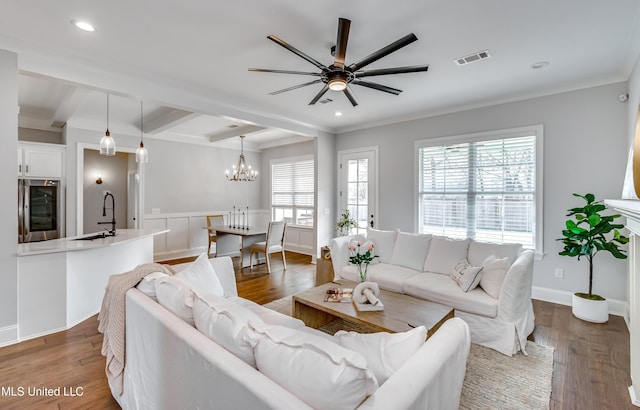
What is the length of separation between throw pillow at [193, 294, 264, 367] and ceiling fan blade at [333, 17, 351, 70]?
1.86m

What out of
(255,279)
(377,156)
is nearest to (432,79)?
(377,156)

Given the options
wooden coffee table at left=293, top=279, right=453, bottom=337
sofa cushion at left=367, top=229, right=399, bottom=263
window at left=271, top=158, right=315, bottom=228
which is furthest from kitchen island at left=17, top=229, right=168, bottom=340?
window at left=271, top=158, right=315, bottom=228

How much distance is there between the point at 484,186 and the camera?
4371 mm

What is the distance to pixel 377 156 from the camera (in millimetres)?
5527

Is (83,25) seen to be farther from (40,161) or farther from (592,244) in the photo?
(592,244)

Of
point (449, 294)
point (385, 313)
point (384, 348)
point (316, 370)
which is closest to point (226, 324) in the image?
point (316, 370)

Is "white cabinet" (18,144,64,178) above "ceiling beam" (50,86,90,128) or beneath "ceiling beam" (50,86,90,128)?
beneath

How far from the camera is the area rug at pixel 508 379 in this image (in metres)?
1.96

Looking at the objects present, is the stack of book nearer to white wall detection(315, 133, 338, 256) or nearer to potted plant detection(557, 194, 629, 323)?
potted plant detection(557, 194, 629, 323)

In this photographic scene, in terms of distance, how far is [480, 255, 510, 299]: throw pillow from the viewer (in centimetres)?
279

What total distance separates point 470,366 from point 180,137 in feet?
21.5

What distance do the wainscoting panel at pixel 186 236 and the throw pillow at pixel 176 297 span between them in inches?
168

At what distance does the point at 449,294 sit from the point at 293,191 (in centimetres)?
508

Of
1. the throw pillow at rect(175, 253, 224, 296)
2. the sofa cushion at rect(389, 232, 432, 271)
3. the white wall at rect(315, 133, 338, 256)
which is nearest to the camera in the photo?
the throw pillow at rect(175, 253, 224, 296)
